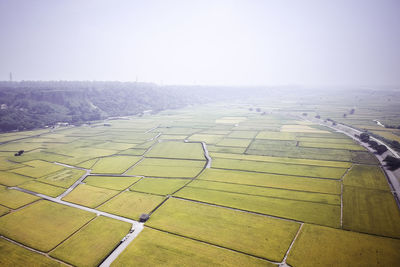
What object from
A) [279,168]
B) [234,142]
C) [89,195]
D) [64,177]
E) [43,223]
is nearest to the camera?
[43,223]

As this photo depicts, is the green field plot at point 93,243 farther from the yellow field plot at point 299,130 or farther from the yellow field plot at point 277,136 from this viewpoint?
the yellow field plot at point 299,130

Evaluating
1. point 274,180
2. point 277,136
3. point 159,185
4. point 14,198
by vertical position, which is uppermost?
point 277,136

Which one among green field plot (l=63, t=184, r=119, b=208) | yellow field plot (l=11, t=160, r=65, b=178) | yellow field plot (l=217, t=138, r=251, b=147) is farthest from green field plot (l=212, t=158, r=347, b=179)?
yellow field plot (l=11, t=160, r=65, b=178)

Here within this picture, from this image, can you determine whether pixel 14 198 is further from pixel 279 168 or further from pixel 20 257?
pixel 279 168

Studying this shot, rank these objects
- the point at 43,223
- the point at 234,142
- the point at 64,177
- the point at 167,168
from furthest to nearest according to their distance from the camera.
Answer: the point at 234,142 < the point at 167,168 < the point at 64,177 < the point at 43,223

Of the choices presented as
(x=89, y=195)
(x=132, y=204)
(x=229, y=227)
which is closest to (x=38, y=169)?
(x=89, y=195)

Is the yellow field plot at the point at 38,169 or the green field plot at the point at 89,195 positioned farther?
the yellow field plot at the point at 38,169

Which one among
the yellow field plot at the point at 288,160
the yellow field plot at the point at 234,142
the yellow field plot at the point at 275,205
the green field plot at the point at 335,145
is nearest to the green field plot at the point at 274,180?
the yellow field plot at the point at 275,205
